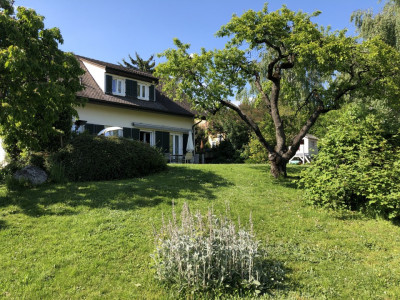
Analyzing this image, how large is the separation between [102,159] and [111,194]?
237 cm

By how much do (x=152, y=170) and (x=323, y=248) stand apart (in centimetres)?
706

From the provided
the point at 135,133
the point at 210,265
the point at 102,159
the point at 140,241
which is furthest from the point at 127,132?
the point at 210,265

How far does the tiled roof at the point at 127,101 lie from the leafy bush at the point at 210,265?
12726 millimetres

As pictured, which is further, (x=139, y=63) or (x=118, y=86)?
(x=139, y=63)

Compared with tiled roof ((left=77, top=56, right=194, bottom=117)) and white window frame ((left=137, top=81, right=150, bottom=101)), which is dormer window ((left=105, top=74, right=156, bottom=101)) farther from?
tiled roof ((left=77, top=56, right=194, bottom=117))

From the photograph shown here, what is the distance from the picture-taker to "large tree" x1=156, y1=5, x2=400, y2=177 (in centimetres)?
920

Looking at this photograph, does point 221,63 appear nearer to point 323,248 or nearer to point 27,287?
point 323,248

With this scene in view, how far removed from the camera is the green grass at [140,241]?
3.84 m

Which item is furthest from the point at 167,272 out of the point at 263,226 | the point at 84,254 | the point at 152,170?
the point at 152,170

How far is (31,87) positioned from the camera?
7527mm

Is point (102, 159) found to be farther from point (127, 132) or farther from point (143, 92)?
point (143, 92)

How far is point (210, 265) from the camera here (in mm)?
3662

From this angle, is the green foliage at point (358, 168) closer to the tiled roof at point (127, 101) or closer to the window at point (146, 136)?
the tiled roof at point (127, 101)

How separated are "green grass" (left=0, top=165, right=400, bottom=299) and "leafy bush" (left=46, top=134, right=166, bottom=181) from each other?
2.90 ft
